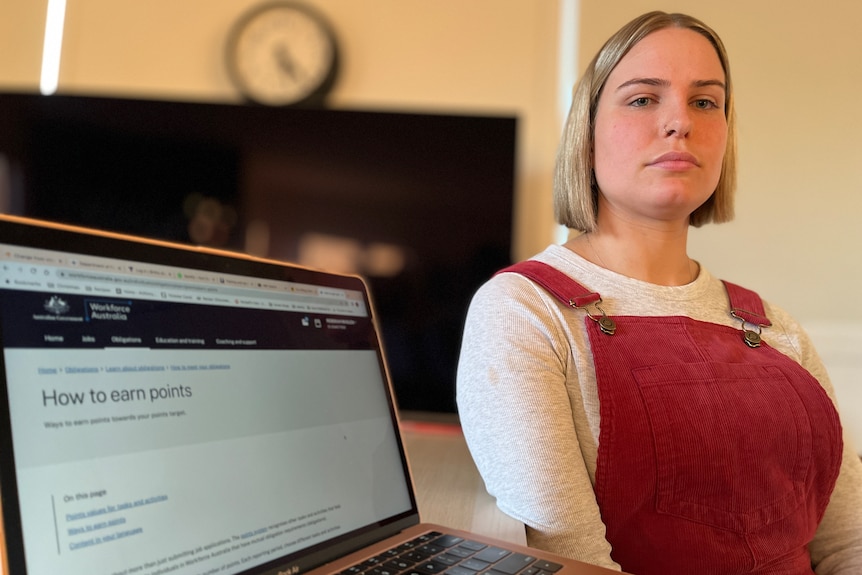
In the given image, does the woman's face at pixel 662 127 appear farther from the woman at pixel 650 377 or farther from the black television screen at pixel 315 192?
the black television screen at pixel 315 192

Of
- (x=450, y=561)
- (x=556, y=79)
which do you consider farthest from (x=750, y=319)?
(x=556, y=79)

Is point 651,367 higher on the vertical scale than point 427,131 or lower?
lower

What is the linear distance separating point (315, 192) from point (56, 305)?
4.16 feet

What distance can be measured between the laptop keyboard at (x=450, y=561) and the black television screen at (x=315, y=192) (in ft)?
3.56

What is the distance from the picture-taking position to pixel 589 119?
2.89 feet

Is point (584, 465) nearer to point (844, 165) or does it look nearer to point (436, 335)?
point (436, 335)

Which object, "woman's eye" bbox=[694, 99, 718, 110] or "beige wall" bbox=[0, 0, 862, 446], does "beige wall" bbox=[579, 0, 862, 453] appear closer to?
"beige wall" bbox=[0, 0, 862, 446]

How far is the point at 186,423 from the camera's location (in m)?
0.41

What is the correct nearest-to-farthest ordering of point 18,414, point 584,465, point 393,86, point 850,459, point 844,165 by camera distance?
point 18,414 < point 584,465 < point 850,459 < point 844,165 < point 393,86

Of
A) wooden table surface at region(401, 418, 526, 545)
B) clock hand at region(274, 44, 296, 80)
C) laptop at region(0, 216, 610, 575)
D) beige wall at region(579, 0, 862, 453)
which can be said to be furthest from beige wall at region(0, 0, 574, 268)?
laptop at region(0, 216, 610, 575)

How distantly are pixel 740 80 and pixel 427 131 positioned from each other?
0.79 m

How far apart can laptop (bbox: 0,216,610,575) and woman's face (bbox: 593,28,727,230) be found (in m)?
0.47

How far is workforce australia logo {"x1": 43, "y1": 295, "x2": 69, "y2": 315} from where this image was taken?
37cm

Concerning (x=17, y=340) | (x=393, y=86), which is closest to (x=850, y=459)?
(x=17, y=340)
